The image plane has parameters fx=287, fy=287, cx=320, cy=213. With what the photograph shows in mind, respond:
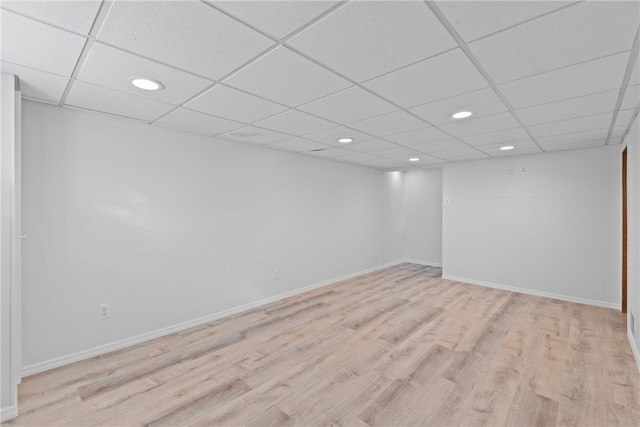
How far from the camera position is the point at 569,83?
2049 millimetres

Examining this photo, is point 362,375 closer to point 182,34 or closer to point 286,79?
point 286,79

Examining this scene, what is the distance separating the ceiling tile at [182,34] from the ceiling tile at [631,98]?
2.64 m

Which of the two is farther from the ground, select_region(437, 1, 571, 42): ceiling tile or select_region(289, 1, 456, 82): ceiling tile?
select_region(289, 1, 456, 82): ceiling tile

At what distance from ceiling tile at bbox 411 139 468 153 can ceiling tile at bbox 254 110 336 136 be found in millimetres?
1647

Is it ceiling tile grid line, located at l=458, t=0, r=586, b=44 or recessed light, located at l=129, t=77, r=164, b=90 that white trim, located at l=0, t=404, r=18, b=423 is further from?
ceiling tile grid line, located at l=458, t=0, r=586, b=44

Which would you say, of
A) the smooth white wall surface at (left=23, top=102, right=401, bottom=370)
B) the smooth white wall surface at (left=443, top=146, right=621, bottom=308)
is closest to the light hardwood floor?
the smooth white wall surface at (left=23, top=102, right=401, bottom=370)

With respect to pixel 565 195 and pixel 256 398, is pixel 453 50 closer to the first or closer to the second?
pixel 256 398

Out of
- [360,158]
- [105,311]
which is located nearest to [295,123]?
[360,158]

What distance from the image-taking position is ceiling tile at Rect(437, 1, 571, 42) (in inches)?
50.3

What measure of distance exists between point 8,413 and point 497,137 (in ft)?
17.1

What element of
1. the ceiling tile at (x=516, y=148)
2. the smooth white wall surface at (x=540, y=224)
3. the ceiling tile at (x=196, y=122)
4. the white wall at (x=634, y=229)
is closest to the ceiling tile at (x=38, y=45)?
the ceiling tile at (x=196, y=122)

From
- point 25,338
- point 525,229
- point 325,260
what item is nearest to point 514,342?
point 525,229

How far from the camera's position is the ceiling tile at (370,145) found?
3.90 meters

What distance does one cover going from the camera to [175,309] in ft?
11.0
